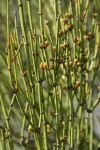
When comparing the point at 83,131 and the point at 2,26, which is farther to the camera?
the point at 2,26

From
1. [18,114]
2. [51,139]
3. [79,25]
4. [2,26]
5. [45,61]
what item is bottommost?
[51,139]

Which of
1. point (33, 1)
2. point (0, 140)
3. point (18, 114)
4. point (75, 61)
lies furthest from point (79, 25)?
point (33, 1)

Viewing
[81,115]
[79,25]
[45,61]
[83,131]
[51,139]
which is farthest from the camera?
[51,139]

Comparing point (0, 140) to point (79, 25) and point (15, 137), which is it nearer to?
point (79, 25)

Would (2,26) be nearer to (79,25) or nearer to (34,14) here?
(34,14)

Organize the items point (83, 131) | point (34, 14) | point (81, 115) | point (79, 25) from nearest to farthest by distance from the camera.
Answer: point (79, 25) < point (81, 115) < point (83, 131) < point (34, 14)

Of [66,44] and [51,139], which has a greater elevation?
[66,44]

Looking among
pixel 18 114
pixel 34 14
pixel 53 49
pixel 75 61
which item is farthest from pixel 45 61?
pixel 34 14

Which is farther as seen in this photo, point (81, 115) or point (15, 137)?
point (15, 137)

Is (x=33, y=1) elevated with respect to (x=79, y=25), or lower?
elevated
